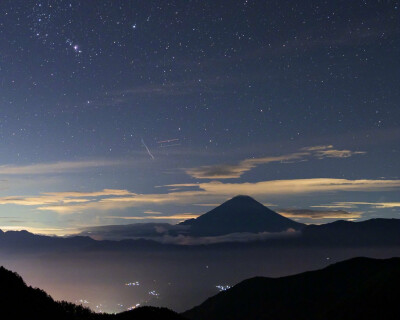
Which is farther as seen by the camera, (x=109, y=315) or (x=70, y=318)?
(x=109, y=315)

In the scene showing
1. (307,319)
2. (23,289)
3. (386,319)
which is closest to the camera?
(23,289)

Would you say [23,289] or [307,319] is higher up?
[23,289]

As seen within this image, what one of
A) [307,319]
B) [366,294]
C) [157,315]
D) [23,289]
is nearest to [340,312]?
[366,294]

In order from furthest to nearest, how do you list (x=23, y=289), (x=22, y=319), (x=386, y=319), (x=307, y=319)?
1. (x=307, y=319)
2. (x=386, y=319)
3. (x=23, y=289)
4. (x=22, y=319)

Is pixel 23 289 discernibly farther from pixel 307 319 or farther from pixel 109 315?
pixel 307 319

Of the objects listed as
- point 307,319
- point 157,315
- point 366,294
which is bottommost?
point 307,319

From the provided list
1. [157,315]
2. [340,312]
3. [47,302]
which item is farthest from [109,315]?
[340,312]
